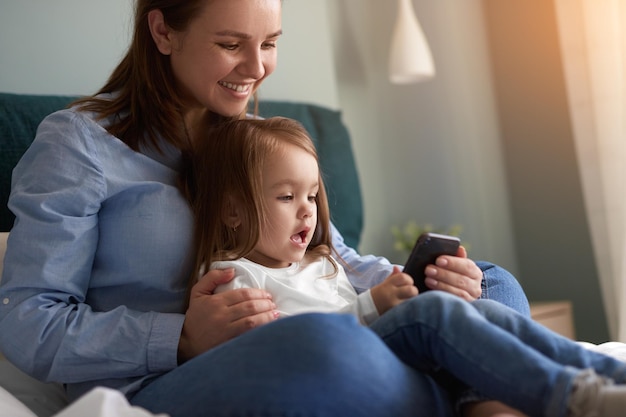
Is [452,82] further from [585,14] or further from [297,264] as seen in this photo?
[297,264]

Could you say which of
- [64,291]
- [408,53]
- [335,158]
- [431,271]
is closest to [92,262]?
[64,291]

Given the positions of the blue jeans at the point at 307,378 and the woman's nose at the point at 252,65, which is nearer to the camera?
the blue jeans at the point at 307,378

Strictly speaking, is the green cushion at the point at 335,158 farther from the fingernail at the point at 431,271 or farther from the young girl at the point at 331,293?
the fingernail at the point at 431,271

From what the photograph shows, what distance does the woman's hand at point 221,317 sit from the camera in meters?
1.35

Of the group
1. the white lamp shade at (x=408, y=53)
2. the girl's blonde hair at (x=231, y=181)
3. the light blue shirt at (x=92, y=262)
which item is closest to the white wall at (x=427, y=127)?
the white lamp shade at (x=408, y=53)

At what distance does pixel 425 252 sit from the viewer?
1.42m

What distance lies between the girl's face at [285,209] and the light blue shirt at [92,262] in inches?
5.6

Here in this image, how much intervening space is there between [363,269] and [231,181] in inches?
14.3

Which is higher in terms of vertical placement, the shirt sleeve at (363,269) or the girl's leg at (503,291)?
the shirt sleeve at (363,269)

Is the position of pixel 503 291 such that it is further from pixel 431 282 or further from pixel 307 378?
pixel 307 378

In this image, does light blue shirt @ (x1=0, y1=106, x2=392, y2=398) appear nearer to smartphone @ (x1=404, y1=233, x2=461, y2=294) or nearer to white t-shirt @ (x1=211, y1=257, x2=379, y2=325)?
white t-shirt @ (x1=211, y1=257, x2=379, y2=325)

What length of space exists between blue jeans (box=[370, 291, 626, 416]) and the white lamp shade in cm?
200

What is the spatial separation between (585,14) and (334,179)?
4.21 feet

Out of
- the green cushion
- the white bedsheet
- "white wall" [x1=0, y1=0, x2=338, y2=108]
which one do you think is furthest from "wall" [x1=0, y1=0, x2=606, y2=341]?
the white bedsheet
